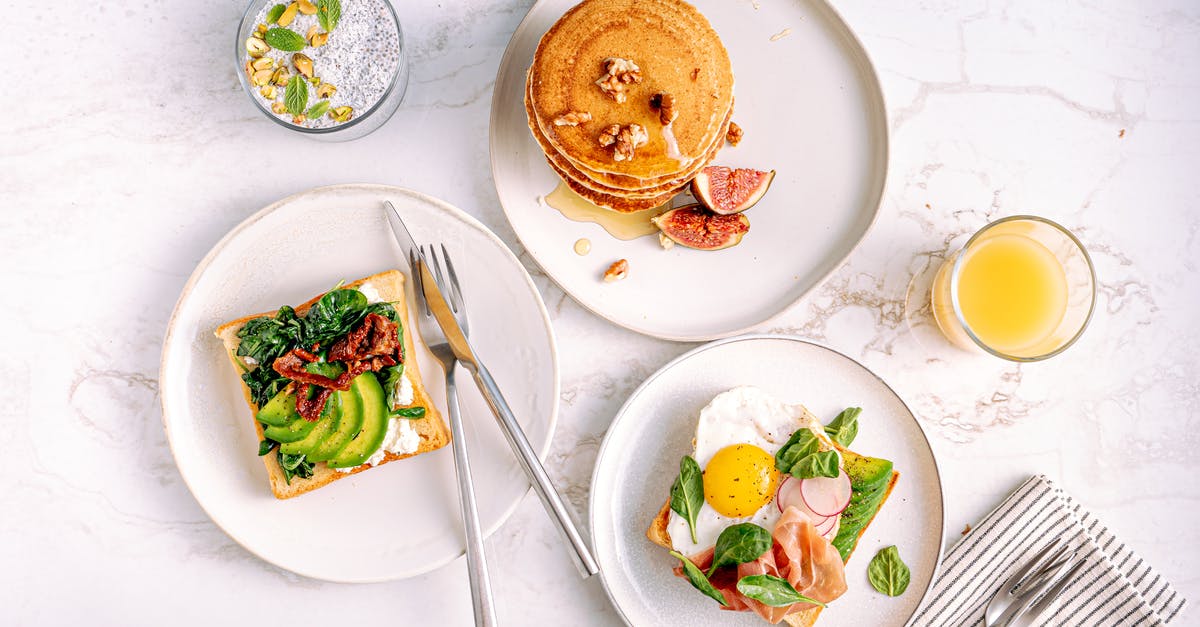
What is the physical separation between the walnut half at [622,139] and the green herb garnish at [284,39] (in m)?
1.10

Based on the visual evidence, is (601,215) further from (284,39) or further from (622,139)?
(284,39)

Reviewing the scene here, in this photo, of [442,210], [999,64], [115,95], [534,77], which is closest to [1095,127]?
[999,64]

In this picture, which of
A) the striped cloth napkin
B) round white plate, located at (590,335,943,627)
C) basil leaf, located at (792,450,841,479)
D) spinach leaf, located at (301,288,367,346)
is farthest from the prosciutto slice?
spinach leaf, located at (301,288,367,346)

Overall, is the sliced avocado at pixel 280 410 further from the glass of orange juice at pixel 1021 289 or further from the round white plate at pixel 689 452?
the glass of orange juice at pixel 1021 289

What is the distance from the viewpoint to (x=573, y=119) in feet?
8.46

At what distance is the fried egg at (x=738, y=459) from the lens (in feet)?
8.84

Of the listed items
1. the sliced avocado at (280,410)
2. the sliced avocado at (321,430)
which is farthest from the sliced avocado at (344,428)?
the sliced avocado at (280,410)

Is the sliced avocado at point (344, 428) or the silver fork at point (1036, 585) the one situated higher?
the sliced avocado at point (344, 428)

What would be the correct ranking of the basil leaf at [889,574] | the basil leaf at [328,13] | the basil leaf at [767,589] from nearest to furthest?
the basil leaf at [767,589] < the basil leaf at [328,13] < the basil leaf at [889,574]

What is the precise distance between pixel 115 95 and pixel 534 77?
5.37ft

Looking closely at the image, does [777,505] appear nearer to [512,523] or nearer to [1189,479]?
[512,523]

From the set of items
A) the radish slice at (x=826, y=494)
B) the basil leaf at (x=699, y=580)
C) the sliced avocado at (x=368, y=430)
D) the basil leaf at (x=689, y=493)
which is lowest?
the basil leaf at (x=699, y=580)

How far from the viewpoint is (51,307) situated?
2947 millimetres

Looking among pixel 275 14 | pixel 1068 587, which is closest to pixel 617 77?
pixel 275 14
